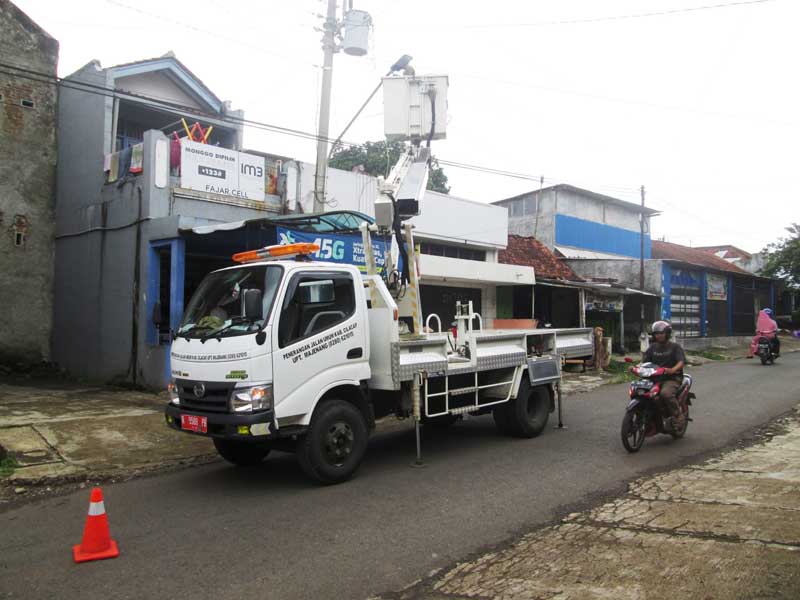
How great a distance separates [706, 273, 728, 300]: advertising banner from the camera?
29.5 metres

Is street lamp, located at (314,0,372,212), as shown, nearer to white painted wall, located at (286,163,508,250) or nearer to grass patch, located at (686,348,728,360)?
Answer: white painted wall, located at (286,163,508,250)

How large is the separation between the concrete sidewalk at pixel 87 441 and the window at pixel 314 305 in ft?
8.65

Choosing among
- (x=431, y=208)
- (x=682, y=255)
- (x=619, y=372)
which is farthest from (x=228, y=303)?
(x=682, y=255)

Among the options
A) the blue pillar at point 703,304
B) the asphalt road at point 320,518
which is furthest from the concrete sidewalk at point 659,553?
the blue pillar at point 703,304

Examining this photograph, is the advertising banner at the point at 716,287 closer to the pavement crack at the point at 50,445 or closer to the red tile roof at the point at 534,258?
the red tile roof at the point at 534,258

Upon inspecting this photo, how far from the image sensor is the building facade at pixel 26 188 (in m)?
15.5

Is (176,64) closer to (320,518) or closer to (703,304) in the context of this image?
(320,518)

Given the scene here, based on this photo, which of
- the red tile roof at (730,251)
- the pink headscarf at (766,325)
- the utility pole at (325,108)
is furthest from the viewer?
the red tile roof at (730,251)

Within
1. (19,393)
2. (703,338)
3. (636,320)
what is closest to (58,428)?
(19,393)

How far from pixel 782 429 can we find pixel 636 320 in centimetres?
1724

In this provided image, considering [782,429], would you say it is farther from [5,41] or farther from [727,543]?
[5,41]

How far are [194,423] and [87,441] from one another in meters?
3.05

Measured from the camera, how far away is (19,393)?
12094 mm

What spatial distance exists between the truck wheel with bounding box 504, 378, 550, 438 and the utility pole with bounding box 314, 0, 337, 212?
21.0 feet
